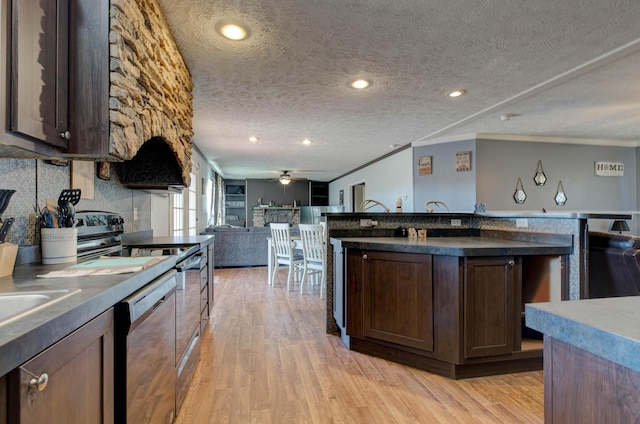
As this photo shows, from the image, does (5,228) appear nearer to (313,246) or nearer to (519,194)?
(313,246)

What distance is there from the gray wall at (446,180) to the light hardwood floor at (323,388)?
3.16 meters

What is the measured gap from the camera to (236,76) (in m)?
2.73

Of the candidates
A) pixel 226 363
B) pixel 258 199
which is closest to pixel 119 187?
pixel 226 363

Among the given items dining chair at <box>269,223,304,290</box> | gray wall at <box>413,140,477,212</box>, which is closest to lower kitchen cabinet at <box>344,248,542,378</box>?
dining chair at <box>269,223,304,290</box>

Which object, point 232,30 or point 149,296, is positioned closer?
point 149,296

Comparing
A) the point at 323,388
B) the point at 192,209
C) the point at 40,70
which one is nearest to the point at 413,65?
the point at 40,70

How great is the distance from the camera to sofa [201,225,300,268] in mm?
6254

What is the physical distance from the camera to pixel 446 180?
5176 millimetres

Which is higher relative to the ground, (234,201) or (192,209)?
(234,201)

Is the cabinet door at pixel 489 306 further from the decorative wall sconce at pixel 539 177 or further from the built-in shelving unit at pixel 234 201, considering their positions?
the built-in shelving unit at pixel 234 201

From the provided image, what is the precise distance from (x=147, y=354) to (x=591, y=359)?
1374mm

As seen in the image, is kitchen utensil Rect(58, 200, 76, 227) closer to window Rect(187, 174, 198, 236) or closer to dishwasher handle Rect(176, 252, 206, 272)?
dishwasher handle Rect(176, 252, 206, 272)

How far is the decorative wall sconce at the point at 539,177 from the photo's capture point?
16.7 feet

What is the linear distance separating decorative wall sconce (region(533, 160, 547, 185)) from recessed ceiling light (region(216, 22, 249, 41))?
494 centimetres
